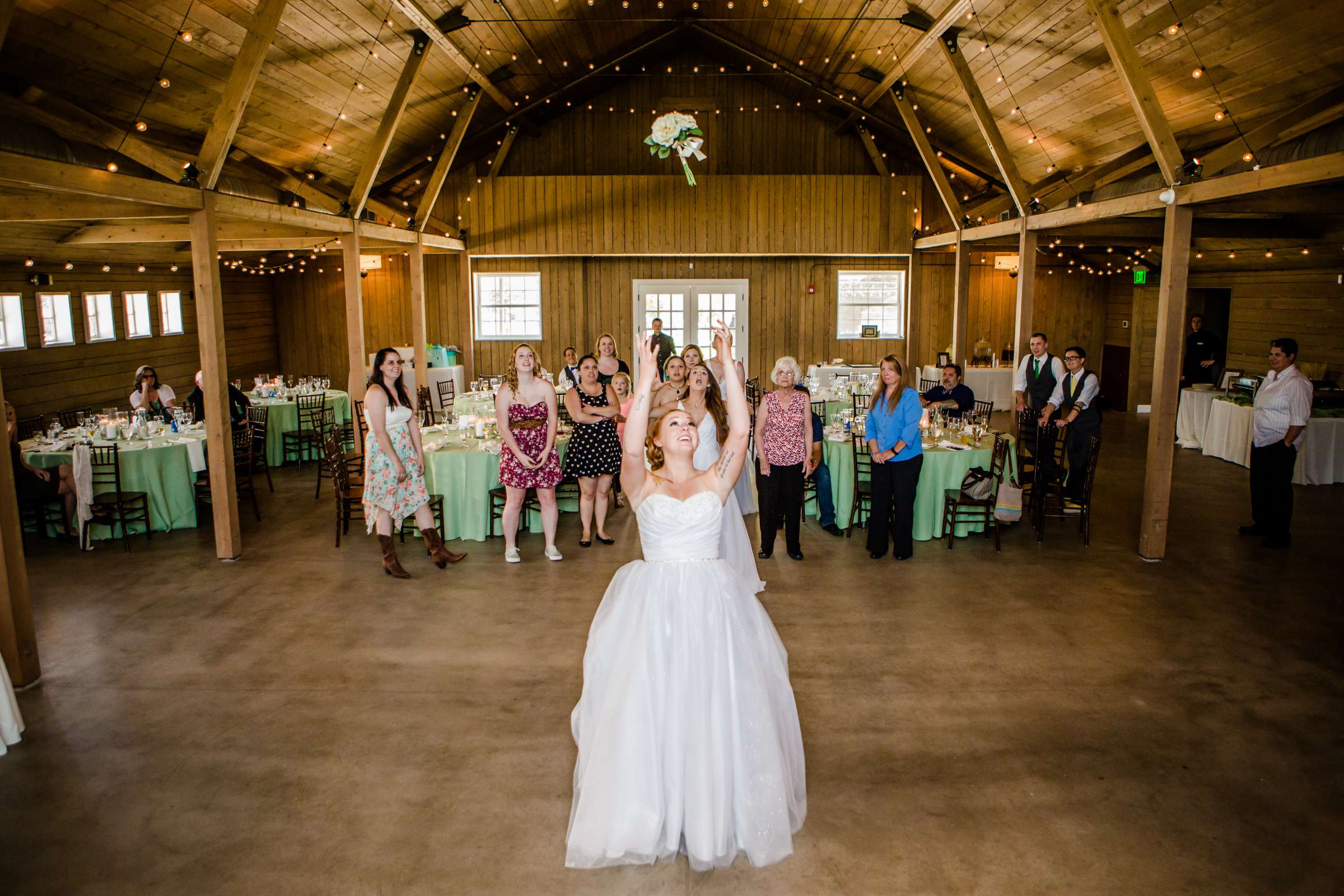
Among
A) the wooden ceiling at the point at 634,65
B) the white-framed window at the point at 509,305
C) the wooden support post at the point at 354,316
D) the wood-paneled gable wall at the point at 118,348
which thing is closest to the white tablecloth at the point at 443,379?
the white-framed window at the point at 509,305

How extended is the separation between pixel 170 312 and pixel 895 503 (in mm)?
12953

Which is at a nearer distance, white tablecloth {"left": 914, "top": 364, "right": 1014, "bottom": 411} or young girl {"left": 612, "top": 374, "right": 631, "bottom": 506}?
young girl {"left": 612, "top": 374, "right": 631, "bottom": 506}

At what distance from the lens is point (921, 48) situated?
10.7 meters

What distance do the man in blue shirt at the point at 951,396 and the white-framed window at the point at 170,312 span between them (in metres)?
12.1

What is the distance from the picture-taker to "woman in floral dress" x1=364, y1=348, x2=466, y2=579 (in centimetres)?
648

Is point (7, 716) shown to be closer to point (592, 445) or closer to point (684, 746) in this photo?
point (684, 746)

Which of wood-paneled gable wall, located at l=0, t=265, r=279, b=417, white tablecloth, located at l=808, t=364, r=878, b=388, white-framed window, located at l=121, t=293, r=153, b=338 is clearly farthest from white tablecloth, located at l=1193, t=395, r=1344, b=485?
white-framed window, located at l=121, t=293, r=153, b=338

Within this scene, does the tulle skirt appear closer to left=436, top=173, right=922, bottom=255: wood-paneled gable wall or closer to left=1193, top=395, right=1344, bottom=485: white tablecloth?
left=1193, top=395, right=1344, bottom=485: white tablecloth

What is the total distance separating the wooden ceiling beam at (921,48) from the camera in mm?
9367

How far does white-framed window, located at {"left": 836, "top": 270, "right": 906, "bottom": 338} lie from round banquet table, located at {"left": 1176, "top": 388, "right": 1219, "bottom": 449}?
510cm

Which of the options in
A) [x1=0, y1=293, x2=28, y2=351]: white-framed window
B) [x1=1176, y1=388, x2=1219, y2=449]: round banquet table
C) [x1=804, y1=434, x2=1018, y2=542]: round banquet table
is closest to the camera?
[x1=804, y1=434, x2=1018, y2=542]: round banquet table

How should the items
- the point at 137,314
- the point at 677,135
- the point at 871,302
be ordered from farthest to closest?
the point at 871,302
the point at 137,314
the point at 677,135

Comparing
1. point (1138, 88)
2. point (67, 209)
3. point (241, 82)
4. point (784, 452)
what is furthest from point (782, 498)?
point (67, 209)

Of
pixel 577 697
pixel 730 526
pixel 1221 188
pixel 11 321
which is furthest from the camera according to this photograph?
pixel 11 321
